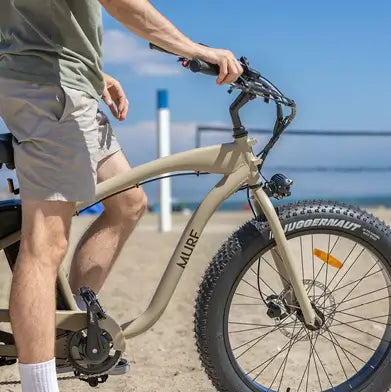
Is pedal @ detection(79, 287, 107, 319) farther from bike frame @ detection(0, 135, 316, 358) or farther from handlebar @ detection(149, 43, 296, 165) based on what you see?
handlebar @ detection(149, 43, 296, 165)

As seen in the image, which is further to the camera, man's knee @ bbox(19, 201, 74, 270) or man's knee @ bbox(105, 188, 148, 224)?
man's knee @ bbox(105, 188, 148, 224)

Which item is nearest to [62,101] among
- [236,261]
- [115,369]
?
[236,261]

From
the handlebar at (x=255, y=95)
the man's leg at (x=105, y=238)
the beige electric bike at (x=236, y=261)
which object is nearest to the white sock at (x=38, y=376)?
the beige electric bike at (x=236, y=261)

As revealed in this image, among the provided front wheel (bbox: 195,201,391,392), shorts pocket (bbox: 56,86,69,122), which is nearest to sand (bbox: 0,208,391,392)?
front wheel (bbox: 195,201,391,392)

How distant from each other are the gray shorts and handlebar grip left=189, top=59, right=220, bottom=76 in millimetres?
359

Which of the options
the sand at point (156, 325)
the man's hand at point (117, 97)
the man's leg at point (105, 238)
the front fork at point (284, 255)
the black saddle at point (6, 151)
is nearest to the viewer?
the black saddle at point (6, 151)

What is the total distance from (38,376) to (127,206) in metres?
0.71

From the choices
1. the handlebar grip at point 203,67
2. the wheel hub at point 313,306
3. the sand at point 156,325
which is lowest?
the sand at point 156,325

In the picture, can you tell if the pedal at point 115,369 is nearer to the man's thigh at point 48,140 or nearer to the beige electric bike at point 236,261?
the beige electric bike at point 236,261

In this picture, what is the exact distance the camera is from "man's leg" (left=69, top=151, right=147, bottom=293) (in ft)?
9.92

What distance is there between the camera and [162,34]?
258cm

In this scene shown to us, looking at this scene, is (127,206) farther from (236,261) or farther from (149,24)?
(149,24)

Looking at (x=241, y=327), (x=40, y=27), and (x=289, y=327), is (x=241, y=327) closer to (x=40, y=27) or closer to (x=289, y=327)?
(x=289, y=327)

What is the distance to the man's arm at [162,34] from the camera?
2525mm
